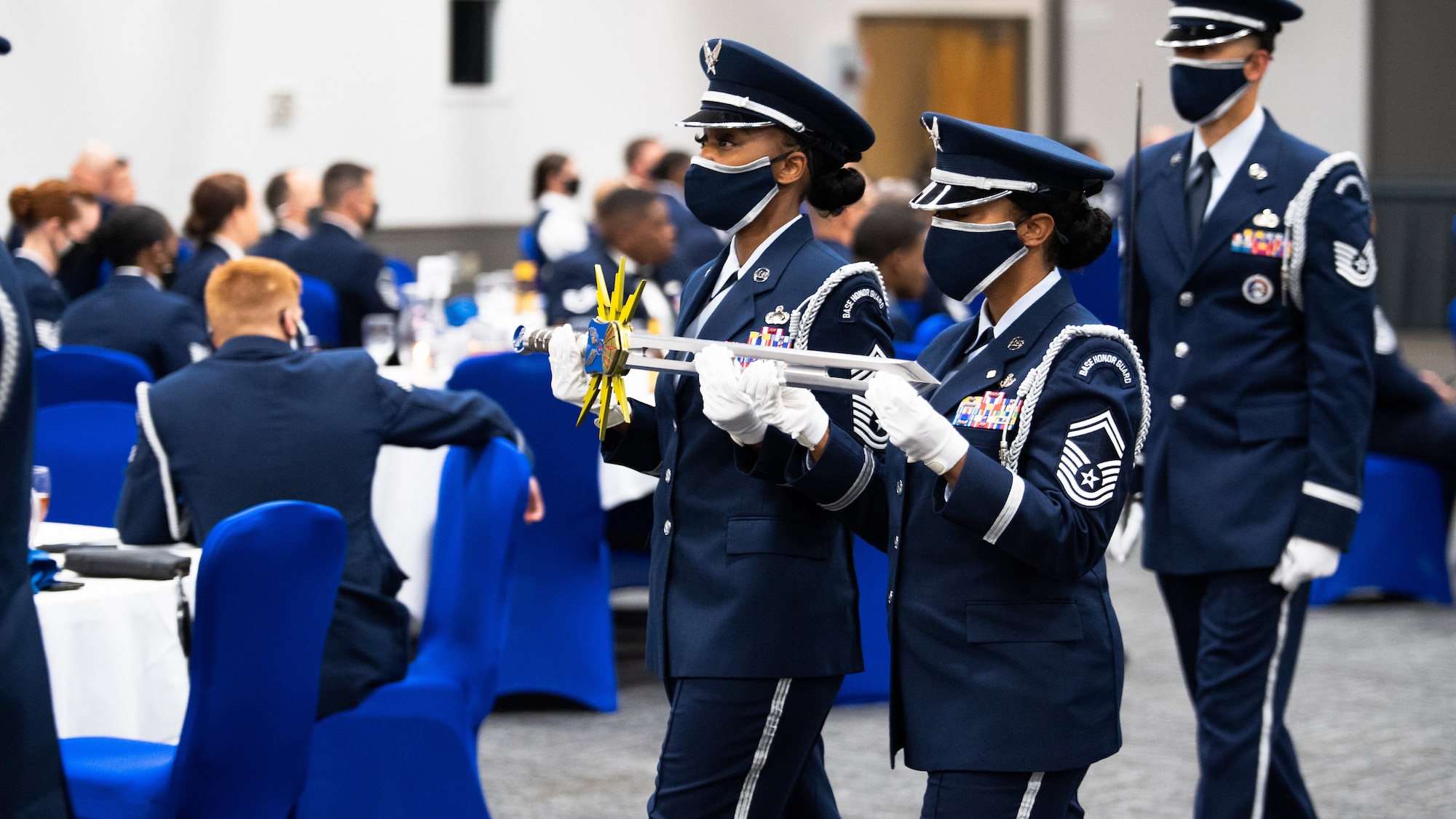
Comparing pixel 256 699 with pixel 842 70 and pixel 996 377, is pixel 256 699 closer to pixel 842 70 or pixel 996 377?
pixel 996 377

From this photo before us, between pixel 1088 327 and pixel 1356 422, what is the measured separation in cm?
98

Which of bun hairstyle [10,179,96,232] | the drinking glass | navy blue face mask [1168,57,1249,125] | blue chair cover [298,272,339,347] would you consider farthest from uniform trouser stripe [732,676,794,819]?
blue chair cover [298,272,339,347]

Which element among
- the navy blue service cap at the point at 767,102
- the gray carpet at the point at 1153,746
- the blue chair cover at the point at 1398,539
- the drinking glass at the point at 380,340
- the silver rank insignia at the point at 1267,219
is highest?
the navy blue service cap at the point at 767,102

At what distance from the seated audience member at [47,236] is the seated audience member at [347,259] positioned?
A: 96 centimetres

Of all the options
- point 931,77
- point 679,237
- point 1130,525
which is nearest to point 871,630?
point 1130,525

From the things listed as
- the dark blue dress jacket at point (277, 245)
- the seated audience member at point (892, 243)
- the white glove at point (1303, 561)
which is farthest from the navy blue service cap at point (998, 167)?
the dark blue dress jacket at point (277, 245)

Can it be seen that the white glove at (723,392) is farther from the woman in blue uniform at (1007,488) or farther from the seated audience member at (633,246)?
the seated audience member at (633,246)

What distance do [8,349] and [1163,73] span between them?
1348cm

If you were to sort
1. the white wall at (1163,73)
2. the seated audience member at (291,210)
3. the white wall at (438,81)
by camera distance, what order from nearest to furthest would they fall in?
the seated audience member at (291,210) < the white wall at (438,81) < the white wall at (1163,73)

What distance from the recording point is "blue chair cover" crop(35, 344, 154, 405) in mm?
4270

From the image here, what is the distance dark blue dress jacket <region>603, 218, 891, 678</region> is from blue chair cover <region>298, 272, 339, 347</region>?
14.6 feet

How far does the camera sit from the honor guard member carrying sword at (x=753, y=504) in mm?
2154

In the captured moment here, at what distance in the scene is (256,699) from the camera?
239 centimetres

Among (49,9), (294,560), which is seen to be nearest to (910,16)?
(49,9)
